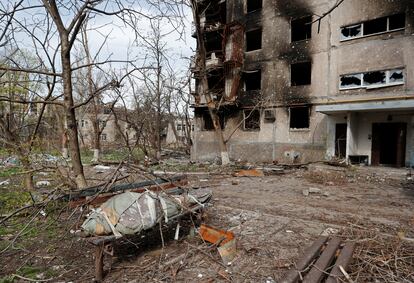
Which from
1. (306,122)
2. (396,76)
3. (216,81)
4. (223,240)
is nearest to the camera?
(223,240)

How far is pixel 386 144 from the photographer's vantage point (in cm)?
1423

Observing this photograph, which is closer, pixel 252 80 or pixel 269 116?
pixel 269 116

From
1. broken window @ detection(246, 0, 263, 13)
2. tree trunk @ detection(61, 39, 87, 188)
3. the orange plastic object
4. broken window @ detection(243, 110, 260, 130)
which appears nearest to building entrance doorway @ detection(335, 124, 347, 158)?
broken window @ detection(243, 110, 260, 130)

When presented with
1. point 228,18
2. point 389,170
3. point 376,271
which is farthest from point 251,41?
point 376,271

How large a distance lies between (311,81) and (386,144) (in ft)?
17.3

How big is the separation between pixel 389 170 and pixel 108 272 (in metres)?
12.1

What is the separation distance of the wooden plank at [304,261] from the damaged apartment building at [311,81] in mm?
9502

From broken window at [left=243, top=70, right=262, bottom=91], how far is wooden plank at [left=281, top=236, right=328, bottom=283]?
1608cm

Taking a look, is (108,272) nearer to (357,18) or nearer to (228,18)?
(357,18)

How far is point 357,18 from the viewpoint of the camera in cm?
1466

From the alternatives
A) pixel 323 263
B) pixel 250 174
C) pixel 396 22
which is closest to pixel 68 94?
pixel 323 263

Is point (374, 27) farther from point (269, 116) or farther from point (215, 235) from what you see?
point (215, 235)

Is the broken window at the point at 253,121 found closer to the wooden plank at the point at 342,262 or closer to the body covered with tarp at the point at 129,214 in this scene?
the wooden plank at the point at 342,262

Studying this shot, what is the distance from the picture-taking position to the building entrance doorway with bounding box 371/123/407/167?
13.5 m
